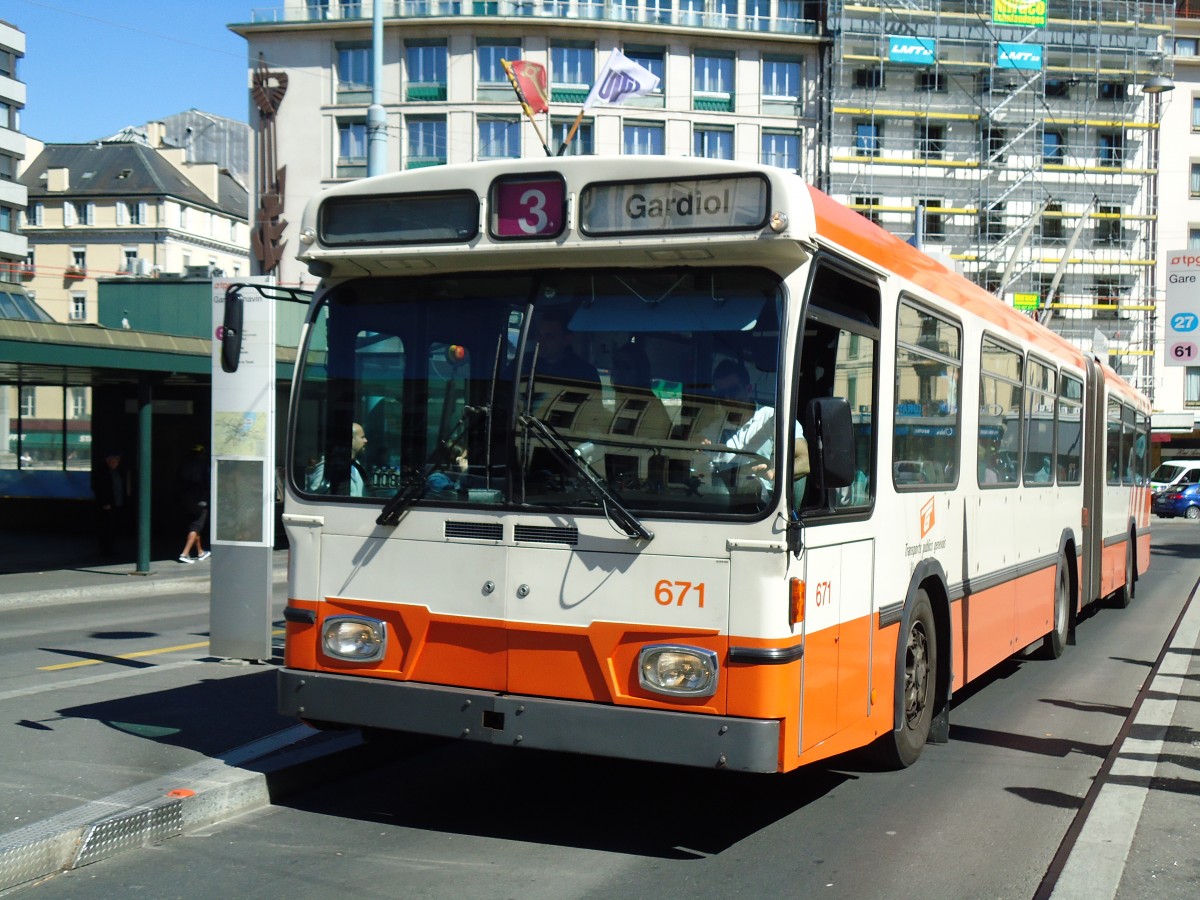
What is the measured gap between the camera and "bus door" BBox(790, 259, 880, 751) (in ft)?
18.6

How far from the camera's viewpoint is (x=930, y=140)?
2324 inches

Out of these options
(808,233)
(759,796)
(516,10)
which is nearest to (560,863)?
(759,796)

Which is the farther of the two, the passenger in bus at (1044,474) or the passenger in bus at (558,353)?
the passenger in bus at (1044,474)

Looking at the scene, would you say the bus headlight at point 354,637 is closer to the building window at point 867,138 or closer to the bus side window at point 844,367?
the bus side window at point 844,367

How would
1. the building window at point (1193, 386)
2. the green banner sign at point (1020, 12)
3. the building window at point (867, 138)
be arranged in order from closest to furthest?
the green banner sign at point (1020, 12) < the building window at point (867, 138) < the building window at point (1193, 386)

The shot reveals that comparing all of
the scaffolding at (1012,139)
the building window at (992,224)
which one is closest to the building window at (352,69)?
the scaffolding at (1012,139)

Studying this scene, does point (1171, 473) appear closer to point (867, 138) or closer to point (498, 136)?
point (867, 138)

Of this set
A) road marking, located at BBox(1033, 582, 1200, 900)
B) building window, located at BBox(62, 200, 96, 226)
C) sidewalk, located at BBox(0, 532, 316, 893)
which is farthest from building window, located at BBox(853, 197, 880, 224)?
building window, located at BBox(62, 200, 96, 226)

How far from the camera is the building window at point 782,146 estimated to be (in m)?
59.1

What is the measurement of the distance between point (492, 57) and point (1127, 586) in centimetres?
4484

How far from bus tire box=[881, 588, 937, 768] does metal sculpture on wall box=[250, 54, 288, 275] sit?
51.8 meters

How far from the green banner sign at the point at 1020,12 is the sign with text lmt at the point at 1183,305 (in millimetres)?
35056

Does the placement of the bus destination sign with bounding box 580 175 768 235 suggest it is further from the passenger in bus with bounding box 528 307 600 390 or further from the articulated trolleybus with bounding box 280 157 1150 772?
the passenger in bus with bounding box 528 307 600 390

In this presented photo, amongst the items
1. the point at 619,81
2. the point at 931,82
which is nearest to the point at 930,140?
the point at 931,82
